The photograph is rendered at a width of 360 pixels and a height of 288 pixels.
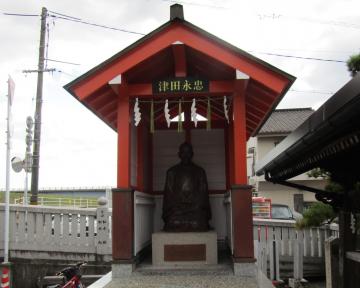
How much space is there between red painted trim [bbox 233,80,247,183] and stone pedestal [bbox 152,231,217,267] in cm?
139

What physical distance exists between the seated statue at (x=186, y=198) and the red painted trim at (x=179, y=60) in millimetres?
1857

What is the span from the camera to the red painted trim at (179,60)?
318 inches

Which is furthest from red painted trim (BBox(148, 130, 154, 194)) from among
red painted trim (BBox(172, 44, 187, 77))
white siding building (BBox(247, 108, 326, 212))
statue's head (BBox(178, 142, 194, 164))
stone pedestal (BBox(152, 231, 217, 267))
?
white siding building (BBox(247, 108, 326, 212))

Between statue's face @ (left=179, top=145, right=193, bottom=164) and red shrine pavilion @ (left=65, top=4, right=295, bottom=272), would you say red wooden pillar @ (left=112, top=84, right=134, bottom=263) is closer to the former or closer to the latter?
red shrine pavilion @ (left=65, top=4, right=295, bottom=272)

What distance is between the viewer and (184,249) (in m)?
8.42

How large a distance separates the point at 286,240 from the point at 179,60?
7376 millimetres

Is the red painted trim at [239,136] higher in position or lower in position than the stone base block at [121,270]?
higher

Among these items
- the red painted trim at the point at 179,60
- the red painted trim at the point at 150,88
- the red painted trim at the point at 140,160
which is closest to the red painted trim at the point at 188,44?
the red painted trim at the point at 179,60

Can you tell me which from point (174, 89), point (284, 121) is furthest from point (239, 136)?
point (284, 121)

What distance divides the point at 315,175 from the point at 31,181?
42.4 feet

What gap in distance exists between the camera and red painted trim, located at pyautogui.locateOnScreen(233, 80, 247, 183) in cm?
789

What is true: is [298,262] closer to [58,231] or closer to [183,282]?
[183,282]

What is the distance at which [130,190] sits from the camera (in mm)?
7961

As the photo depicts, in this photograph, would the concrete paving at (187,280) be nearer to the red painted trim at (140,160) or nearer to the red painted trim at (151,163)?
the red painted trim at (140,160)
